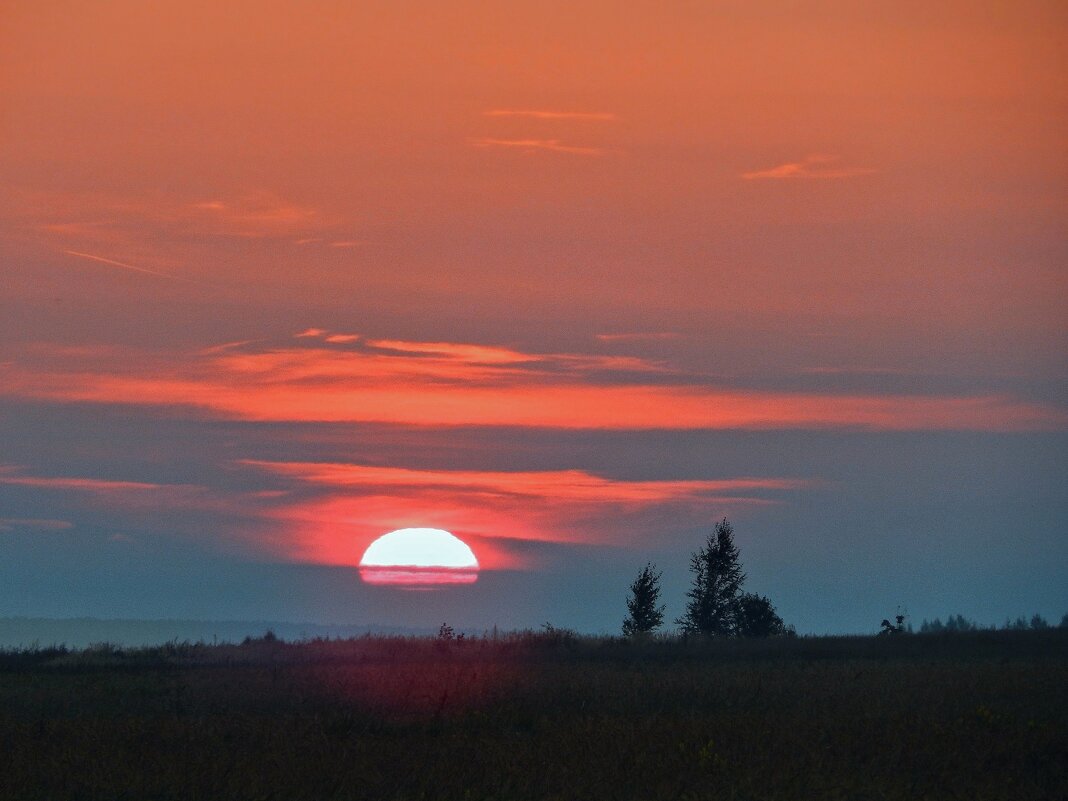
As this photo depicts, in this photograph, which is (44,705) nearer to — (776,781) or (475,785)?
(475,785)

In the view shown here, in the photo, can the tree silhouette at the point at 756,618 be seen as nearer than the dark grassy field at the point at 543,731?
Answer: No

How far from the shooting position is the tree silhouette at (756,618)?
6781cm

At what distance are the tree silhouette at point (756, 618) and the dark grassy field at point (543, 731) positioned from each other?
108 feet

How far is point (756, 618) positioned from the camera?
68.6 meters

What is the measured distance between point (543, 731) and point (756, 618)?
49892 mm

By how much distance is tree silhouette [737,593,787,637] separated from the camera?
67.8 metres

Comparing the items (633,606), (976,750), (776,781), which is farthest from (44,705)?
(633,606)

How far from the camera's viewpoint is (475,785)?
53.1 ft

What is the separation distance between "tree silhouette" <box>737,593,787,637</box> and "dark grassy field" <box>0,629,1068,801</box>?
32898mm

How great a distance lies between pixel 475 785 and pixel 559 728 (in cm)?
488

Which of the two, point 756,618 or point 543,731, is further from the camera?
point 756,618

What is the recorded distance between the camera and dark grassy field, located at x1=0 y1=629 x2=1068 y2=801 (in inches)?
638

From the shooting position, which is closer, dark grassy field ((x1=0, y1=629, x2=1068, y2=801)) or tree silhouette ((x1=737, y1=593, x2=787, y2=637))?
dark grassy field ((x1=0, y1=629, x2=1068, y2=801))

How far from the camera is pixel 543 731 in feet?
67.9
